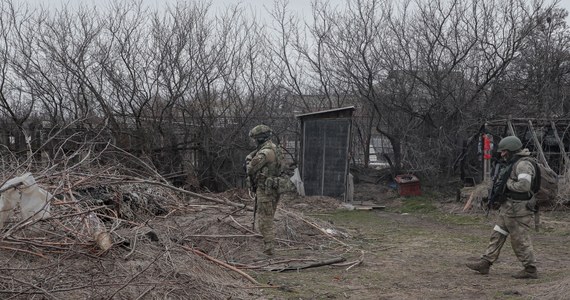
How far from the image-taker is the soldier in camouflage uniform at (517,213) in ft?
21.9

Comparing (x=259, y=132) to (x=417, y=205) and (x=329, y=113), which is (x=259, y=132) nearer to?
(x=329, y=113)

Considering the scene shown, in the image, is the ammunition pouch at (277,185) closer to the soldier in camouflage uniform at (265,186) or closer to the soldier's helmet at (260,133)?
the soldier in camouflage uniform at (265,186)

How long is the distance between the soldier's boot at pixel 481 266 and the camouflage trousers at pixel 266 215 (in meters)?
2.61

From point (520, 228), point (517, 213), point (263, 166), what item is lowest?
point (520, 228)

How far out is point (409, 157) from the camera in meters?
17.1

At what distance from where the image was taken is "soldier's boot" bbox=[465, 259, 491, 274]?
22.7 ft

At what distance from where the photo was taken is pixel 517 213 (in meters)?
6.70

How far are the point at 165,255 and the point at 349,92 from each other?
44.1 ft

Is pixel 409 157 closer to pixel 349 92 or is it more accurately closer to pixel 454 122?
pixel 454 122

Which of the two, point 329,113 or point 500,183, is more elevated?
point 329,113

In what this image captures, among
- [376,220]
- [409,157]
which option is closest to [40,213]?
[376,220]

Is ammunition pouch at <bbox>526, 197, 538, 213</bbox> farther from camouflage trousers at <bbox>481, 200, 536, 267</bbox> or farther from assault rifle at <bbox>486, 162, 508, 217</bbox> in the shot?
assault rifle at <bbox>486, 162, 508, 217</bbox>

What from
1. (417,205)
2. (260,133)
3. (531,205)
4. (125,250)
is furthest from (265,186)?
(417,205)

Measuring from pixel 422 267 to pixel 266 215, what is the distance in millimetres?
2167
